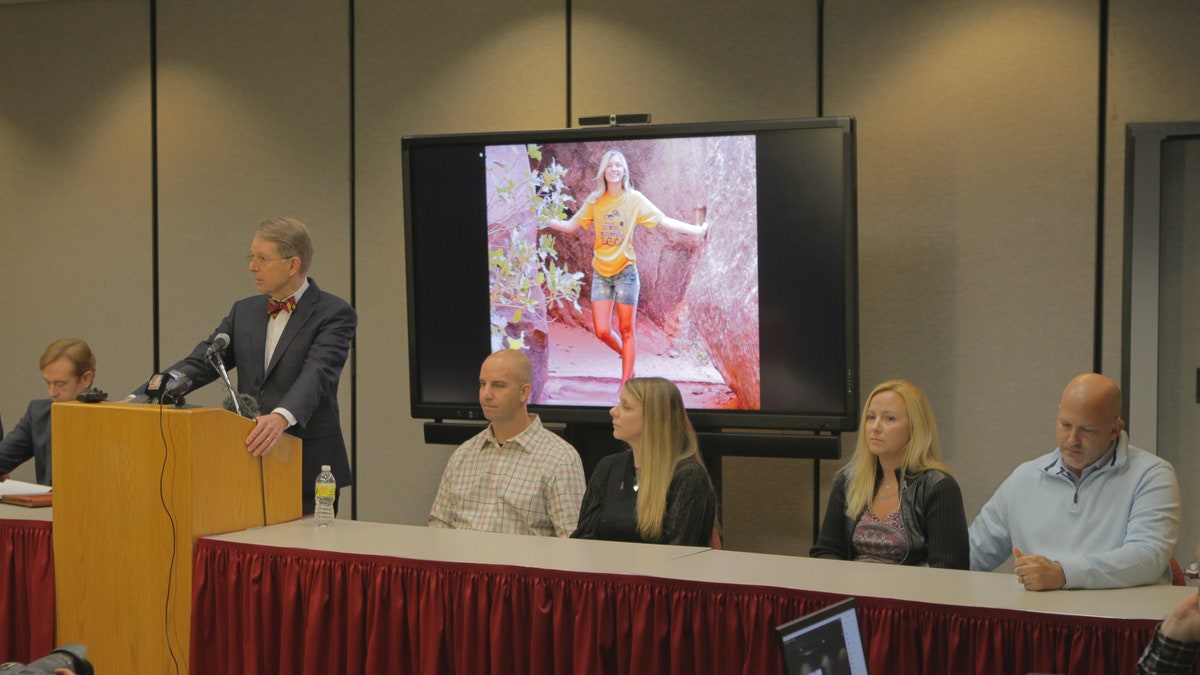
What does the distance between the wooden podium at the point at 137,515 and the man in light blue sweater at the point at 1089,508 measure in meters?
2.06

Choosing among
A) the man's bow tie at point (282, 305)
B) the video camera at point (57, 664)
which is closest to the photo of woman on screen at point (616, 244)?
the man's bow tie at point (282, 305)

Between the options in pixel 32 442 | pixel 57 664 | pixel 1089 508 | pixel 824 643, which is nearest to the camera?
pixel 57 664

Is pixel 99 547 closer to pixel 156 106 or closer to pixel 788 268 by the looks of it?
pixel 788 268

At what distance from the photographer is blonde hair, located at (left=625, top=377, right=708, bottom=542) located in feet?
11.3

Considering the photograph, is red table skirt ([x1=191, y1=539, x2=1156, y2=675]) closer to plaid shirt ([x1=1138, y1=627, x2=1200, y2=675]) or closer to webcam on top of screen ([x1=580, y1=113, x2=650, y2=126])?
plaid shirt ([x1=1138, y1=627, x2=1200, y2=675])

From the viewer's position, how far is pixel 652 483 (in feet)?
11.4

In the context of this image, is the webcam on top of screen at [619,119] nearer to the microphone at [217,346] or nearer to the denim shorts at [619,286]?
the denim shorts at [619,286]

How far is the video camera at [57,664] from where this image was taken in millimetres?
1668

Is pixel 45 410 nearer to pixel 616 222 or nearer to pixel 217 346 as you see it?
pixel 217 346

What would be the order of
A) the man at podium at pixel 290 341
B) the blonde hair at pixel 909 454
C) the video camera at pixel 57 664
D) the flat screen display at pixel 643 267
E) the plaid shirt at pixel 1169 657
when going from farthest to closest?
the flat screen display at pixel 643 267, the man at podium at pixel 290 341, the blonde hair at pixel 909 454, the plaid shirt at pixel 1169 657, the video camera at pixel 57 664

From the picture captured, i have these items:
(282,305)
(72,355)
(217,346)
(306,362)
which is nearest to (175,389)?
(217,346)

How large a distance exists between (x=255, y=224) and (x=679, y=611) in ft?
12.0

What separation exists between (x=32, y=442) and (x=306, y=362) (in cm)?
161

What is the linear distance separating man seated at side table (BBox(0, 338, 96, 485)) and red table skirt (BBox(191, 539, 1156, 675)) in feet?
5.52
